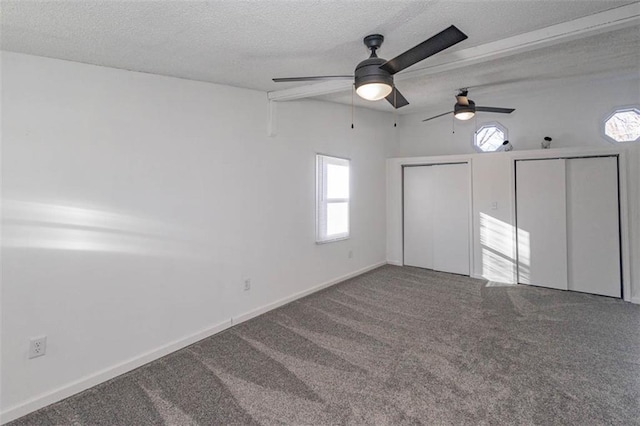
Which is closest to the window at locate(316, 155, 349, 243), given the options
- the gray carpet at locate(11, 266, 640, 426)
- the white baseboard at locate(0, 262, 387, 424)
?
the gray carpet at locate(11, 266, 640, 426)

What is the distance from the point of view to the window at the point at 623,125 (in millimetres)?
4199

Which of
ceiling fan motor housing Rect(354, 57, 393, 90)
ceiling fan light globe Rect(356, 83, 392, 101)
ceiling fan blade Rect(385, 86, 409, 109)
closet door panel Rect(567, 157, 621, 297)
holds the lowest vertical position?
closet door panel Rect(567, 157, 621, 297)

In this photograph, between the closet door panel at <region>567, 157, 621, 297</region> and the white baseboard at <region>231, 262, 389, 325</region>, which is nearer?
the white baseboard at <region>231, 262, 389, 325</region>

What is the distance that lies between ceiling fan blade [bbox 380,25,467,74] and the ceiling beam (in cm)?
78

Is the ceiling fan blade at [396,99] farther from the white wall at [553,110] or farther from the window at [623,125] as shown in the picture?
the window at [623,125]

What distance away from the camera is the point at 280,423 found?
184 cm

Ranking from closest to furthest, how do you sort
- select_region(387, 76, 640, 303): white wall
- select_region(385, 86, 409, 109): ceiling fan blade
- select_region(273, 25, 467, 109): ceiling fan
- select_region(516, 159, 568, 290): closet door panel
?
select_region(273, 25, 467, 109): ceiling fan < select_region(385, 86, 409, 109): ceiling fan blade < select_region(387, 76, 640, 303): white wall < select_region(516, 159, 568, 290): closet door panel

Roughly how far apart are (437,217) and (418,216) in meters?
0.36

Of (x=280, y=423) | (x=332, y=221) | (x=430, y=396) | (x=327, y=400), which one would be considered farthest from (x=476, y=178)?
(x=280, y=423)

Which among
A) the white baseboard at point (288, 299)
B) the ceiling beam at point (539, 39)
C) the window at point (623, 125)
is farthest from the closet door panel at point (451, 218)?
the ceiling beam at point (539, 39)

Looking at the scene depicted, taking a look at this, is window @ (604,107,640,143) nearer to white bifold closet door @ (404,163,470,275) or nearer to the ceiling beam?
white bifold closet door @ (404,163,470,275)

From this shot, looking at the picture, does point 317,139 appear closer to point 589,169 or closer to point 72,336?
point 72,336

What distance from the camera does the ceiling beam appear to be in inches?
77.5

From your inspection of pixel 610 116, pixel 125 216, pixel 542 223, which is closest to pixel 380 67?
pixel 125 216
